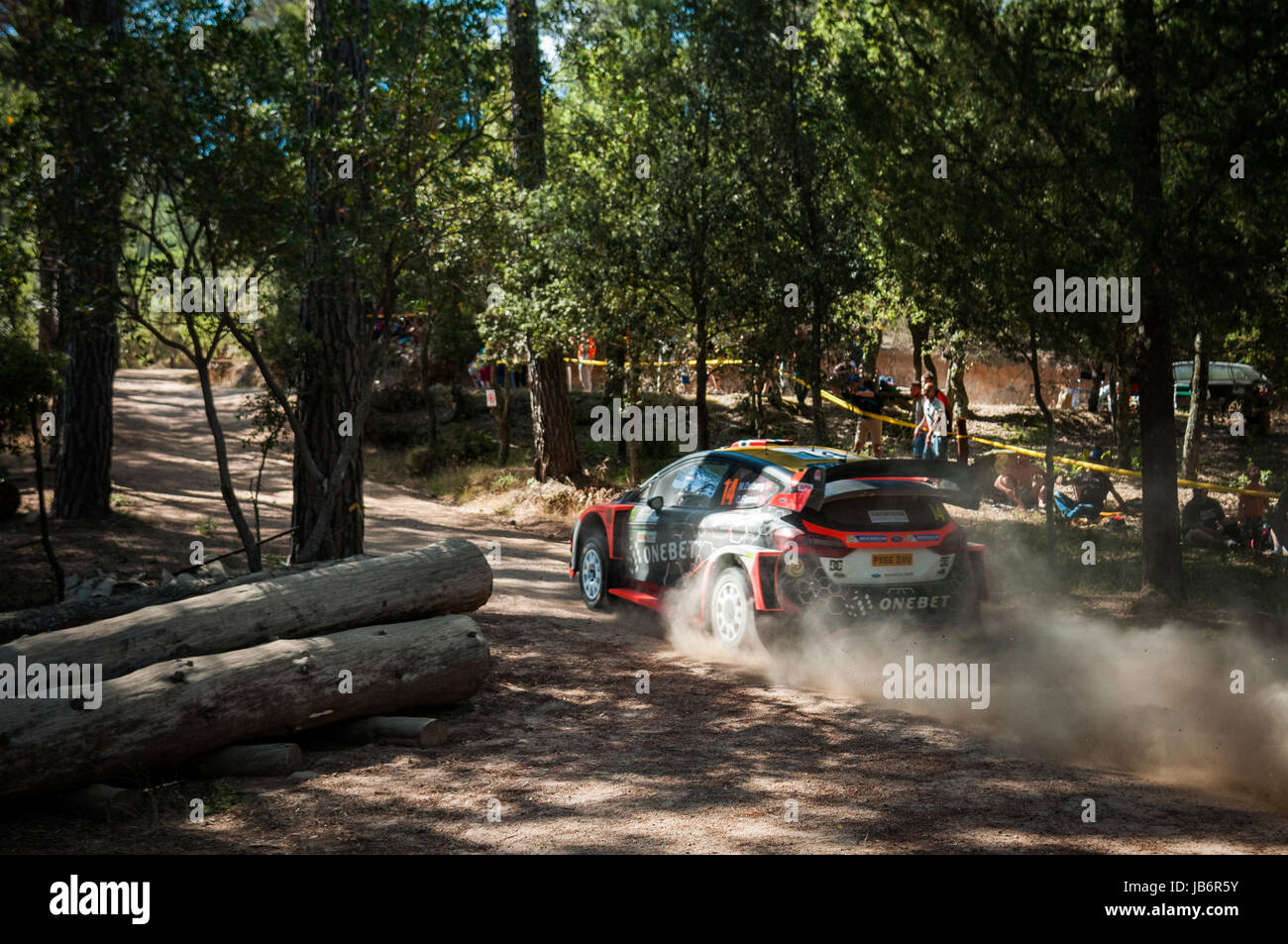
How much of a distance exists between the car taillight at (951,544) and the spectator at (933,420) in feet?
29.4

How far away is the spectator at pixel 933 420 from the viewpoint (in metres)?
17.2

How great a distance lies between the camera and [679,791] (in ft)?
18.8

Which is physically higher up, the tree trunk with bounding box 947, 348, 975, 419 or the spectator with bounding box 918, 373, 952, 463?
the tree trunk with bounding box 947, 348, 975, 419

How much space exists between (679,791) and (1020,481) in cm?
1153

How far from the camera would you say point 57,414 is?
1595cm

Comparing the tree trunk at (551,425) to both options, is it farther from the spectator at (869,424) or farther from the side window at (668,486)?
the side window at (668,486)

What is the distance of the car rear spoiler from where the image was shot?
8.11m

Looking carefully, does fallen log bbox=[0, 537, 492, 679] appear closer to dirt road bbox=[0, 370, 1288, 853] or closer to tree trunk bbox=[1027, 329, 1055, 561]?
dirt road bbox=[0, 370, 1288, 853]

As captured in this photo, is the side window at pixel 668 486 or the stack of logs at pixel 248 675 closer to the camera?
the stack of logs at pixel 248 675

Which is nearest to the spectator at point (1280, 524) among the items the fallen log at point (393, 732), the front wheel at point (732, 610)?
the front wheel at point (732, 610)

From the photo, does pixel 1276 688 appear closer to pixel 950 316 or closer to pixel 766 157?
pixel 950 316

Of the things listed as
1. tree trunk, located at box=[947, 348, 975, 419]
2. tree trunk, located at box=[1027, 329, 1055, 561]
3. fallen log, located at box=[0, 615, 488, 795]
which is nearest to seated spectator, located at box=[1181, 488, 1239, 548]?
tree trunk, located at box=[1027, 329, 1055, 561]

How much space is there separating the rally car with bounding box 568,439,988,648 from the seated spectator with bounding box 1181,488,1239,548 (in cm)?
586

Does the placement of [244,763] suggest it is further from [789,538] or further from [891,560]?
[891,560]
